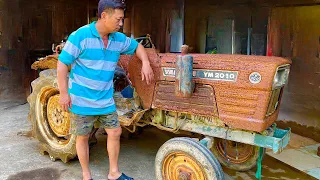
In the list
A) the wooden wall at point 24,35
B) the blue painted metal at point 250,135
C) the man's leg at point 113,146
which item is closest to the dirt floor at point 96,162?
the man's leg at point 113,146

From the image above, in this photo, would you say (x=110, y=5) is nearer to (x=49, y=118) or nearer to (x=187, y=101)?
(x=187, y=101)

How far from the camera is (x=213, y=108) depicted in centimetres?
333

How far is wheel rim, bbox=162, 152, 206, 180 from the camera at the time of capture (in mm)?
3131

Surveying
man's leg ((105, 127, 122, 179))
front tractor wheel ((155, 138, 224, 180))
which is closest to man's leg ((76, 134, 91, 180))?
man's leg ((105, 127, 122, 179))

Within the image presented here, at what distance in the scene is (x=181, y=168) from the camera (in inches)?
128

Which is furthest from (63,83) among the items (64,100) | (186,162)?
(186,162)

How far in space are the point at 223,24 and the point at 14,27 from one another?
454 cm

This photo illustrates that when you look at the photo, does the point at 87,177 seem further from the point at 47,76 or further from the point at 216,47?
the point at 216,47

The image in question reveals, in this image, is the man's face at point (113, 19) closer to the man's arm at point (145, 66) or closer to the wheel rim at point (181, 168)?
the man's arm at point (145, 66)

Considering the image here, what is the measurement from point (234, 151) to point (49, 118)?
97.4 inches

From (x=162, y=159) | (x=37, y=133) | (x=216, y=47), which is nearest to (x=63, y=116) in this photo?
(x=37, y=133)

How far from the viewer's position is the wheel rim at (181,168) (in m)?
3.13

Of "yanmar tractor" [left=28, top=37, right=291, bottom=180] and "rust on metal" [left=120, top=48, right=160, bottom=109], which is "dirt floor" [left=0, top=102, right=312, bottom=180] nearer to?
"yanmar tractor" [left=28, top=37, right=291, bottom=180]

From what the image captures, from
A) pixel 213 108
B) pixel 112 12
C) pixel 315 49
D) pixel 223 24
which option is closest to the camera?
pixel 112 12
